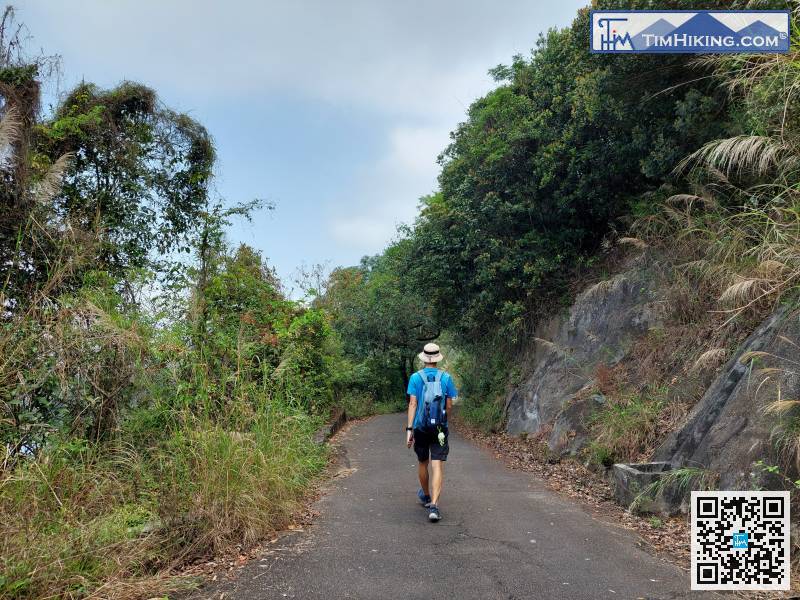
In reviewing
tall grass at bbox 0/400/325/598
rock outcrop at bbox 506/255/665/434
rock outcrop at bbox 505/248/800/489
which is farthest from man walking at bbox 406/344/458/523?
rock outcrop at bbox 506/255/665/434

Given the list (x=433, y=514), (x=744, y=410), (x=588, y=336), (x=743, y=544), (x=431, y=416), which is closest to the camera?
(x=743, y=544)

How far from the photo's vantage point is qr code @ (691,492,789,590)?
4426 mm

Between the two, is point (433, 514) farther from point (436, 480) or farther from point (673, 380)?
point (673, 380)

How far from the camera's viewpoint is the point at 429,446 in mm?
6547

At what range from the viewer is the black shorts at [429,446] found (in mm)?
6426

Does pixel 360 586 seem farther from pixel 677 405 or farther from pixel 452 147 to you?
pixel 452 147

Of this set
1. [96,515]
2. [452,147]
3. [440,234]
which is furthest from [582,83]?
[96,515]

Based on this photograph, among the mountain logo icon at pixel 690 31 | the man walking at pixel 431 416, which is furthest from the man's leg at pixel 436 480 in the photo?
the mountain logo icon at pixel 690 31

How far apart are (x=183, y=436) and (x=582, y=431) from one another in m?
6.71

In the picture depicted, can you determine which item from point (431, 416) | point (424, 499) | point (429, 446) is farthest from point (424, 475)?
point (431, 416)

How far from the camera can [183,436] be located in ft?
18.5

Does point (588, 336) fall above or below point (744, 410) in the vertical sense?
above

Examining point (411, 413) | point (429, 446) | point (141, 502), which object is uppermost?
point (411, 413)

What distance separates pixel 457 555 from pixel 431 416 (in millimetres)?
1609
